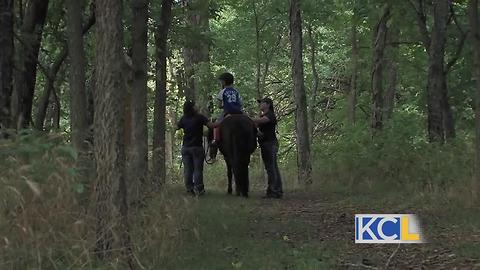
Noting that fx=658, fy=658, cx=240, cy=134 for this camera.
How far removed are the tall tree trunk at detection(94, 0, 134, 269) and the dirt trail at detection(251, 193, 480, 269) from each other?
204cm

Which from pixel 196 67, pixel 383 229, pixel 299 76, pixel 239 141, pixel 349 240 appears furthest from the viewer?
pixel 196 67

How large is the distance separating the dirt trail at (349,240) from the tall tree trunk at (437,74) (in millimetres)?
4294

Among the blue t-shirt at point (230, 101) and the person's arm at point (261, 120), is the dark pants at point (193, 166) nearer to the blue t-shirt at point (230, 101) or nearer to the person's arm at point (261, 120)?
the blue t-shirt at point (230, 101)

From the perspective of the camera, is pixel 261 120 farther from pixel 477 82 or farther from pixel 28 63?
pixel 28 63

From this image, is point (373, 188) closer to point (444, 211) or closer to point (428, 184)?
point (428, 184)

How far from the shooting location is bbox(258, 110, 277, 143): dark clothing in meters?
11.4

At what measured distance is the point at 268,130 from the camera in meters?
11.5

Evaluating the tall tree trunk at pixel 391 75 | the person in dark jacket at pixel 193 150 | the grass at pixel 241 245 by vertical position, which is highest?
the tall tree trunk at pixel 391 75

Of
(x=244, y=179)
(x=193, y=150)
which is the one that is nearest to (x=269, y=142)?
(x=244, y=179)

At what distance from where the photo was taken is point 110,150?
210 inches

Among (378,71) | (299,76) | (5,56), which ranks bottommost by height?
(5,56)

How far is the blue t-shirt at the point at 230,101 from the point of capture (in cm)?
1123

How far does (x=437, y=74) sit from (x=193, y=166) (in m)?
5.40

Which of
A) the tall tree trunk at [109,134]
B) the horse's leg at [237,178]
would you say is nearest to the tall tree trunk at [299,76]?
the horse's leg at [237,178]
